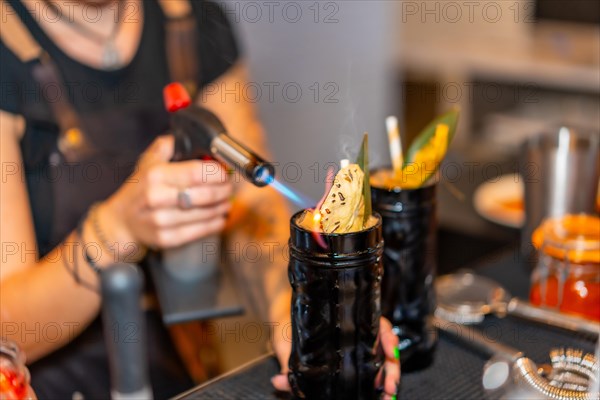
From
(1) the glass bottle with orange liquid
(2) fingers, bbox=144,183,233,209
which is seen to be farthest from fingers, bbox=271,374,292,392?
(1) the glass bottle with orange liquid

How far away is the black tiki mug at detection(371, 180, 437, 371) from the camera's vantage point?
0.67 meters

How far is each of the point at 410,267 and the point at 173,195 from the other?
10.6 inches

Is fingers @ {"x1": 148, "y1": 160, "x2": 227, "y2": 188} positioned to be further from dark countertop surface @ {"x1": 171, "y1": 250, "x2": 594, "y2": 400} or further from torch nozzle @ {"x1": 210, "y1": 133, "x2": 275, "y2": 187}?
dark countertop surface @ {"x1": 171, "y1": 250, "x2": 594, "y2": 400}

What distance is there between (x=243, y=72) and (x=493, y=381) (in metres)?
0.71

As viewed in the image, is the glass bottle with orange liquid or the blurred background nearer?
the glass bottle with orange liquid

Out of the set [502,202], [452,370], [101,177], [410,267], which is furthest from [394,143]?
[502,202]

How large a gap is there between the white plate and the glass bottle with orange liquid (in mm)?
286

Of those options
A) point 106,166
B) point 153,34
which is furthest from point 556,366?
point 153,34

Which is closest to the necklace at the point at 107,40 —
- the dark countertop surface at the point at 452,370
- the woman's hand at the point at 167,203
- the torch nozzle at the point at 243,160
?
the woman's hand at the point at 167,203

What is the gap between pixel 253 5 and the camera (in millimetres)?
2393

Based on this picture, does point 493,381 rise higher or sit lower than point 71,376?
higher

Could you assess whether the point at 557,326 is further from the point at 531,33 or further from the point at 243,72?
the point at 531,33

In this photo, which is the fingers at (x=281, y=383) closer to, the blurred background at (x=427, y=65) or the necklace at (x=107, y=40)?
the necklace at (x=107, y=40)

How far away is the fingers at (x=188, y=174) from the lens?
762 millimetres
